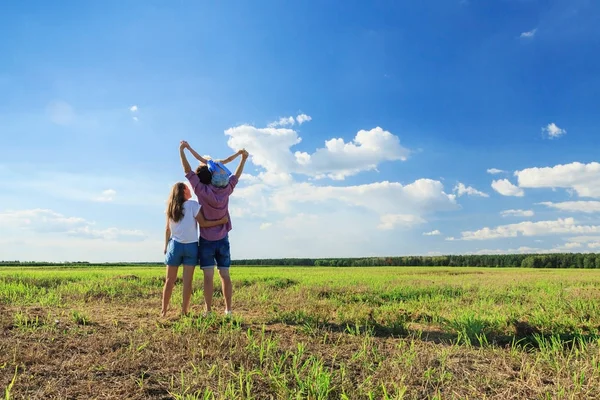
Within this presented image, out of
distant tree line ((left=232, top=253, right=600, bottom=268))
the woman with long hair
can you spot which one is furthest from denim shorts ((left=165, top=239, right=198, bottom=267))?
distant tree line ((left=232, top=253, right=600, bottom=268))

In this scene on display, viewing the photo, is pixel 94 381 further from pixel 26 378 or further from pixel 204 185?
pixel 204 185

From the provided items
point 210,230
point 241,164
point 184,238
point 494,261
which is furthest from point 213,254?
point 494,261

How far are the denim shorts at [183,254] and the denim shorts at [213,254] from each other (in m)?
0.11

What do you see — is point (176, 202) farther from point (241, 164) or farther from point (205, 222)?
point (241, 164)

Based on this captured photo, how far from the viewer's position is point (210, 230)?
20.8 feet

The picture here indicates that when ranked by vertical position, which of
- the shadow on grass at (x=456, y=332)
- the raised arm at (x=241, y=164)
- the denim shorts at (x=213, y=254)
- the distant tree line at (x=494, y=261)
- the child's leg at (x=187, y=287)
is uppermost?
the raised arm at (x=241, y=164)

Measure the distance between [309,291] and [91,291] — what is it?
18.0 ft

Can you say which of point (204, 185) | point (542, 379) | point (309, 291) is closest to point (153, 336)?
point (204, 185)

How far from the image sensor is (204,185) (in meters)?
6.34

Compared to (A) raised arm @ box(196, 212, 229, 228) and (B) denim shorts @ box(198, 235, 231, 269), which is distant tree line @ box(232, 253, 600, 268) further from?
(A) raised arm @ box(196, 212, 229, 228)

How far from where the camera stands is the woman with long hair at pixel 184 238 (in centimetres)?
626

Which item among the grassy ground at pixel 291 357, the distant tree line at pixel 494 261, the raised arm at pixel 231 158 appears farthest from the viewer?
the distant tree line at pixel 494 261

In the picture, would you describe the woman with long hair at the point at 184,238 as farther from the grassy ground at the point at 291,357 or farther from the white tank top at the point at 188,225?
the grassy ground at the point at 291,357

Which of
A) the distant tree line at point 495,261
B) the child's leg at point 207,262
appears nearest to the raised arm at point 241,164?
the child's leg at point 207,262
